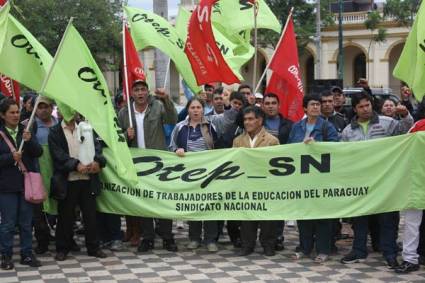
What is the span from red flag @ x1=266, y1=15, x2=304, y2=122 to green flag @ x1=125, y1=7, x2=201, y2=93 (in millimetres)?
1112

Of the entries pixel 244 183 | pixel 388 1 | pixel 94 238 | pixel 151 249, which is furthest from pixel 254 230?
pixel 388 1

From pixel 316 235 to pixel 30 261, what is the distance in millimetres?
3241

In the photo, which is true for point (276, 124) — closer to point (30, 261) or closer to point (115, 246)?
point (115, 246)

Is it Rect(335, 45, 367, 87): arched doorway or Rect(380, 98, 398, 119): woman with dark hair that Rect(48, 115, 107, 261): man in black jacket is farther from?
Rect(335, 45, 367, 87): arched doorway

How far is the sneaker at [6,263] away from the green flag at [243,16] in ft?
16.8

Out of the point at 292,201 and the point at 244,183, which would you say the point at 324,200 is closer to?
the point at 292,201

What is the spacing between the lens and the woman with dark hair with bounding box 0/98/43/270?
275 inches

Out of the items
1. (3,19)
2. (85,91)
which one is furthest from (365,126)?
(3,19)

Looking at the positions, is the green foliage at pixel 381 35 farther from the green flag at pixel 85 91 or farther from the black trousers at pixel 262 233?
the green flag at pixel 85 91

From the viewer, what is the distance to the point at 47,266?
7285 millimetres

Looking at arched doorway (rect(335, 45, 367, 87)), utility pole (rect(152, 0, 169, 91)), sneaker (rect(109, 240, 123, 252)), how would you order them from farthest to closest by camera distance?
1. arched doorway (rect(335, 45, 367, 87))
2. utility pole (rect(152, 0, 169, 91))
3. sneaker (rect(109, 240, 123, 252))

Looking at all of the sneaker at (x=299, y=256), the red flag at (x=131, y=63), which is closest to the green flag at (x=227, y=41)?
the red flag at (x=131, y=63)

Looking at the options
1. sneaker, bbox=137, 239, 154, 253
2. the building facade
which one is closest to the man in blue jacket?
sneaker, bbox=137, 239, 154, 253

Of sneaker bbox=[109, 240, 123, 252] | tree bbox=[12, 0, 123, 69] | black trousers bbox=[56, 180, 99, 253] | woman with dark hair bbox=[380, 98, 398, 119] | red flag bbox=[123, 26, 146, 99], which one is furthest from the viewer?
tree bbox=[12, 0, 123, 69]
